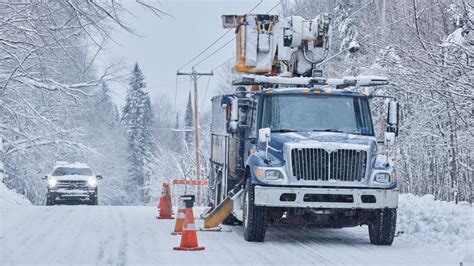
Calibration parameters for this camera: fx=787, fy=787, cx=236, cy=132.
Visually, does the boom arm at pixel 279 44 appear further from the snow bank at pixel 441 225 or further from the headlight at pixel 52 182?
the headlight at pixel 52 182

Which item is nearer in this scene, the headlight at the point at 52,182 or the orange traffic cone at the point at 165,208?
the orange traffic cone at the point at 165,208

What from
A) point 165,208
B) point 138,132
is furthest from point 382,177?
point 138,132

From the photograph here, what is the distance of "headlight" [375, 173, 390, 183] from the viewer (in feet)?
42.5

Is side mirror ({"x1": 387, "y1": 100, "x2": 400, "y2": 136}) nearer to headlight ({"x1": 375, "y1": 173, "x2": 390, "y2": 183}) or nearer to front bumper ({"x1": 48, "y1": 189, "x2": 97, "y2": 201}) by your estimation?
headlight ({"x1": 375, "y1": 173, "x2": 390, "y2": 183})

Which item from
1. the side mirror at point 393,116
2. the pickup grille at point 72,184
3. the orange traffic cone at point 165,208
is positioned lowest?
the pickup grille at point 72,184

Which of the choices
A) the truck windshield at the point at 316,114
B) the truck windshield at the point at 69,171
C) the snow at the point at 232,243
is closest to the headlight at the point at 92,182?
the truck windshield at the point at 69,171

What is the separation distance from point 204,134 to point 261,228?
69650mm

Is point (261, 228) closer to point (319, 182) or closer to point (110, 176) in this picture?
point (319, 182)

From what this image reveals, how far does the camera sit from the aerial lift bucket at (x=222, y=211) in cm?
1445

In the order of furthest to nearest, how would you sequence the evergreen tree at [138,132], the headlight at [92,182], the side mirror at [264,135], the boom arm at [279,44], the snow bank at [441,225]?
the evergreen tree at [138,132], the headlight at [92,182], the boom arm at [279,44], the side mirror at [264,135], the snow bank at [441,225]

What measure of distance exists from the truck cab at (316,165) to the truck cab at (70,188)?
15504mm

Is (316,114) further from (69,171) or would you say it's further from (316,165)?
(69,171)

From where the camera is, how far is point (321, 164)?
12.8 meters

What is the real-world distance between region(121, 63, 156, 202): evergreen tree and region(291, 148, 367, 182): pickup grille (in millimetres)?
78092
